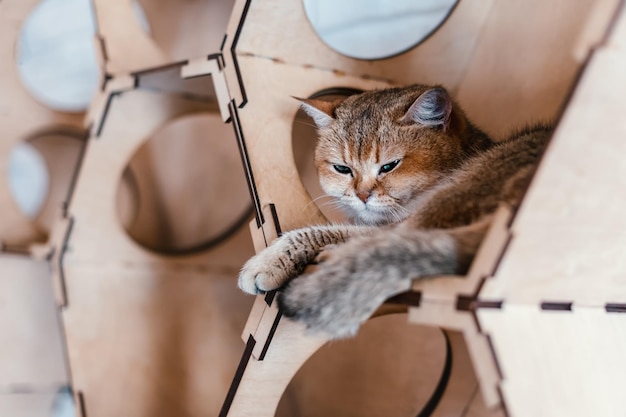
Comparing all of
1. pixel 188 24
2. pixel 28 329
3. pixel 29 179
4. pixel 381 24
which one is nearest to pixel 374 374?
pixel 381 24

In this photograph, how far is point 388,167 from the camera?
1.30 m

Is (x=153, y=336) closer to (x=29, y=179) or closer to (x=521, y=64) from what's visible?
(x=29, y=179)

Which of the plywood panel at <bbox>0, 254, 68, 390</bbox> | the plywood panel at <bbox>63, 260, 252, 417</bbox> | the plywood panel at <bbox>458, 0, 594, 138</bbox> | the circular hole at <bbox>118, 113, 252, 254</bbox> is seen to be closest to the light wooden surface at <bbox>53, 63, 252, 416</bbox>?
the plywood panel at <bbox>63, 260, 252, 417</bbox>

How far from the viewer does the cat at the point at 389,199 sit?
0.84m

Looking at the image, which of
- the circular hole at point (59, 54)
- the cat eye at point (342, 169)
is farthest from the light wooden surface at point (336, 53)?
the circular hole at point (59, 54)

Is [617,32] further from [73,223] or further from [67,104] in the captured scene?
[67,104]

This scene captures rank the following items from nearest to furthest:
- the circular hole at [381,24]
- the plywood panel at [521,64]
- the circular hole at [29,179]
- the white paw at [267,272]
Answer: the white paw at [267,272], the plywood panel at [521,64], the circular hole at [381,24], the circular hole at [29,179]

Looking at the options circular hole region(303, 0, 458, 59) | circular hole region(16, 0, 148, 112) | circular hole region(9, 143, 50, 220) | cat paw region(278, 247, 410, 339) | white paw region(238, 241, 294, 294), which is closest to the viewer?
cat paw region(278, 247, 410, 339)

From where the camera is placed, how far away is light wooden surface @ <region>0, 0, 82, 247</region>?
195 centimetres

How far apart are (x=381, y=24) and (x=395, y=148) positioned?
0.44m

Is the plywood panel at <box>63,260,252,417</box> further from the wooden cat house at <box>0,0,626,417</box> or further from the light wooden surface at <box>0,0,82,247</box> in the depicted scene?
the light wooden surface at <box>0,0,82,247</box>

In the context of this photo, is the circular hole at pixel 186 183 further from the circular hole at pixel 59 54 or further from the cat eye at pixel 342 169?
the cat eye at pixel 342 169

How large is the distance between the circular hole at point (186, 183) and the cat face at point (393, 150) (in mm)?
869

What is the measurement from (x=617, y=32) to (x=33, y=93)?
1917mm
